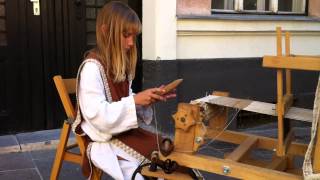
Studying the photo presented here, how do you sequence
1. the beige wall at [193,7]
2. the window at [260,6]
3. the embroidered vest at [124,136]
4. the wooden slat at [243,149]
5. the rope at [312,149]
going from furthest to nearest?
the window at [260,6] → the beige wall at [193,7] → the embroidered vest at [124,136] → the wooden slat at [243,149] → the rope at [312,149]

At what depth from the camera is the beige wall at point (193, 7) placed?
5.06m

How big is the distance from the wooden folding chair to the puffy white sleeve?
239 mm

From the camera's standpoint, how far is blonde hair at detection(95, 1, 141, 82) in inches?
92.4

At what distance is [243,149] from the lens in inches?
95.2

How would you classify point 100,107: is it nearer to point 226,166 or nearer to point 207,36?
point 226,166

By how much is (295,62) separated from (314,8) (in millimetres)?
4349

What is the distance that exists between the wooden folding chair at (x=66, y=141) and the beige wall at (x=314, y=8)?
4.17 metres

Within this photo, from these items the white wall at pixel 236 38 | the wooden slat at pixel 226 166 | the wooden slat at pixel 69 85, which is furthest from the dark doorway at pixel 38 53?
the wooden slat at pixel 226 166

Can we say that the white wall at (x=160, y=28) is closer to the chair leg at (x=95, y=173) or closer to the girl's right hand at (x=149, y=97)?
the chair leg at (x=95, y=173)

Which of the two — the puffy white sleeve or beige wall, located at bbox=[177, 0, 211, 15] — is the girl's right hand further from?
beige wall, located at bbox=[177, 0, 211, 15]

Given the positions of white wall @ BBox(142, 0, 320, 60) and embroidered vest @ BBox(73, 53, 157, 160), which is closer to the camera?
embroidered vest @ BBox(73, 53, 157, 160)

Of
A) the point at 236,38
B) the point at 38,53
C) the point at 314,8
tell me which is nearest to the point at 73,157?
the point at 38,53

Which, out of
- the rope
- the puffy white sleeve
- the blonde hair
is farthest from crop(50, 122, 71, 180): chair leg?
the rope

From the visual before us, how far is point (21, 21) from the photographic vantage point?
4727 mm
